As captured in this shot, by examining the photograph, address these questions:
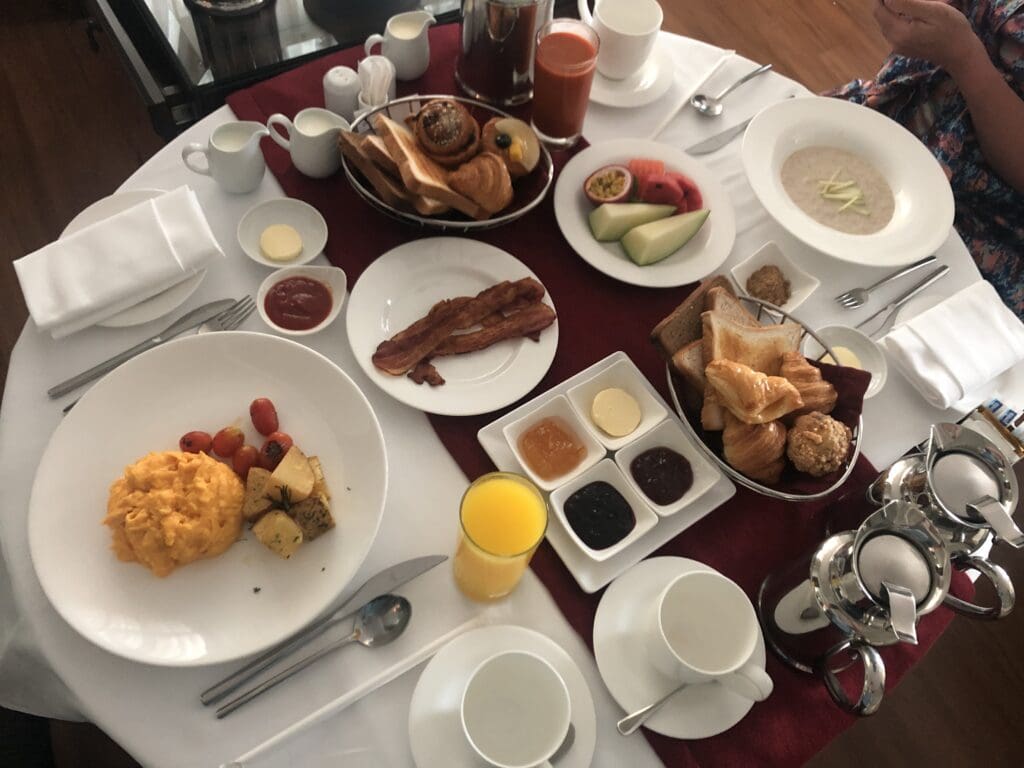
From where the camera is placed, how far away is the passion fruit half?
4.49ft

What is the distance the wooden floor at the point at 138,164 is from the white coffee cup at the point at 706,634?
105 cm

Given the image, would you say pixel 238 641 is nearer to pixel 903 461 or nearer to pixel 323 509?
pixel 323 509

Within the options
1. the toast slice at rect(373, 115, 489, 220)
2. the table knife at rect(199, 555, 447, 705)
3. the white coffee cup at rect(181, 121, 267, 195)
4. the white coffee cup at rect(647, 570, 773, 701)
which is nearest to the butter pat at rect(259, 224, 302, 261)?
the white coffee cup at rect(181, 121, 267, 195)

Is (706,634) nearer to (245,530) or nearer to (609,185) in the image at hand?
(245,530)

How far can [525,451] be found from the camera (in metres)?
1.13

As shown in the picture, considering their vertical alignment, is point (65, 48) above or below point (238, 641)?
below

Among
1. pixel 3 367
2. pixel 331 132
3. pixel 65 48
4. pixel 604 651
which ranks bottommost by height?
pixel 3 367

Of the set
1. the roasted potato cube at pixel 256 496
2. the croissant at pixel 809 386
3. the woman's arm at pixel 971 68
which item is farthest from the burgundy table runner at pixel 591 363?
the woman's arm at pixel 971 68

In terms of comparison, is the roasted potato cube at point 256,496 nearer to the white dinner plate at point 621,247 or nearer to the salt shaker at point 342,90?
the white dinner plate at point 621,247

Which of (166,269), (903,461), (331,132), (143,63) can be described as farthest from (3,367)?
(903,461)

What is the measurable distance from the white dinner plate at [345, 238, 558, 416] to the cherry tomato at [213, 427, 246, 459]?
0.21 meters

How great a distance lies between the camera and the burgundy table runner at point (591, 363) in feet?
3.22

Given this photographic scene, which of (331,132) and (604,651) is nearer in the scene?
(604,651)

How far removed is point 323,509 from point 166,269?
481 mm
